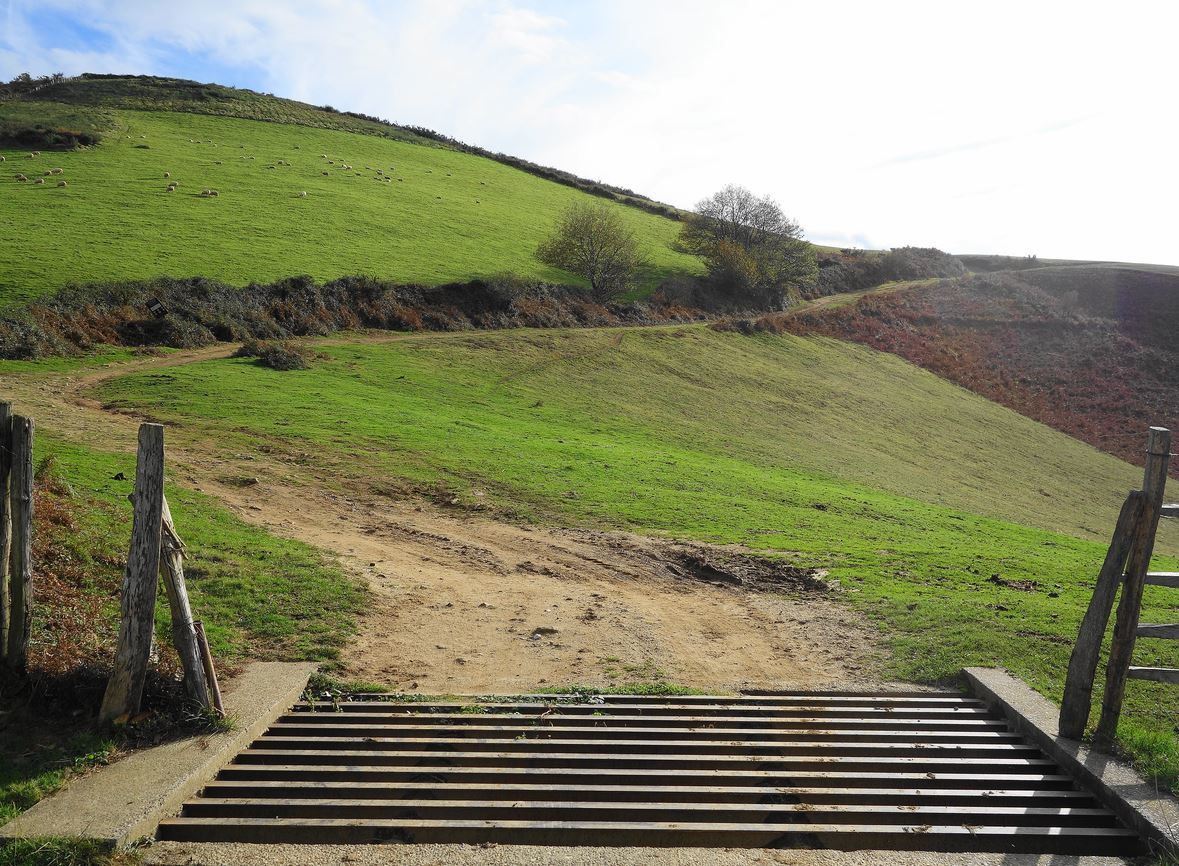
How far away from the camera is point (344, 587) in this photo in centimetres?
1255

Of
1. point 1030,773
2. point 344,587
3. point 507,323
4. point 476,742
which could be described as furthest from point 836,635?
→ point 507,323

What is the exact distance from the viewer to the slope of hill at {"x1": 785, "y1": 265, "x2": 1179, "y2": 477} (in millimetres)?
53125

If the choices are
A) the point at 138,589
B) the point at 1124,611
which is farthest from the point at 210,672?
the point at 1124,611

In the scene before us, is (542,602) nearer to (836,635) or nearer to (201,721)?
(836,635)

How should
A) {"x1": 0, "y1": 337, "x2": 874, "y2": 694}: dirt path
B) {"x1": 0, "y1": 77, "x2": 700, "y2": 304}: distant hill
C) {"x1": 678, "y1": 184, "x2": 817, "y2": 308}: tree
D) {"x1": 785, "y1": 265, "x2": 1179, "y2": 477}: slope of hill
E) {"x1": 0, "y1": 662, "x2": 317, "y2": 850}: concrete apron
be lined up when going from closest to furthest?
{"x1": 0, "y1": 662, "x2": 317, "y2": 850}: concrete apron, {"x1": 0, "y1": 337, "x2": 874, "y2": 694}: dirt path, {"x1": 0, "y1": 77, "x2": 700, "y2": 304}: distant hill, {"x1": 785, "y1": 265, "x2": 1179, "y2": 477}: slope of hill, {"x1": 678, "y1": 184, "x2": 817, "y2": 308}: tree

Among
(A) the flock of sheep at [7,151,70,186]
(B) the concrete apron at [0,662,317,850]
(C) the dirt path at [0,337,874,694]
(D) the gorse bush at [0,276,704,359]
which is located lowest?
(C) the dirt path at [0,337,874,694]

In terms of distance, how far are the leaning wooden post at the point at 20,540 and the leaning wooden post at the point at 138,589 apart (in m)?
1.10

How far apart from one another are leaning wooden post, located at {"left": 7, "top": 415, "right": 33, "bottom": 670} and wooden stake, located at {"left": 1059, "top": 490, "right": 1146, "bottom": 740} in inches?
A: 401

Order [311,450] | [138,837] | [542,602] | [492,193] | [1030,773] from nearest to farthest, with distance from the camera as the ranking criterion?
1. [138,837]
2. [1030,773]
3. [542,602]
4. [311,450]
5. [492,193]

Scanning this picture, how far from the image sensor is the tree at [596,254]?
53969mm

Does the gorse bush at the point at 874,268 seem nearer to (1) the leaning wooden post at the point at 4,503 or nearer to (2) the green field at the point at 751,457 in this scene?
(2) the green field at the point at 751,457

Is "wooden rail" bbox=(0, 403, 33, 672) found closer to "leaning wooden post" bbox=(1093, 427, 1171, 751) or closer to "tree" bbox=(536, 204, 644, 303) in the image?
"leaning wooden post" bbox=(1093, 427, 1171, 751)

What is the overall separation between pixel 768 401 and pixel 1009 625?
27.4 meters

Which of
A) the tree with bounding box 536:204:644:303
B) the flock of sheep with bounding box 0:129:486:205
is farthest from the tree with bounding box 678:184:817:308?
the flock of sheep with bounding box 0:129:486:205
